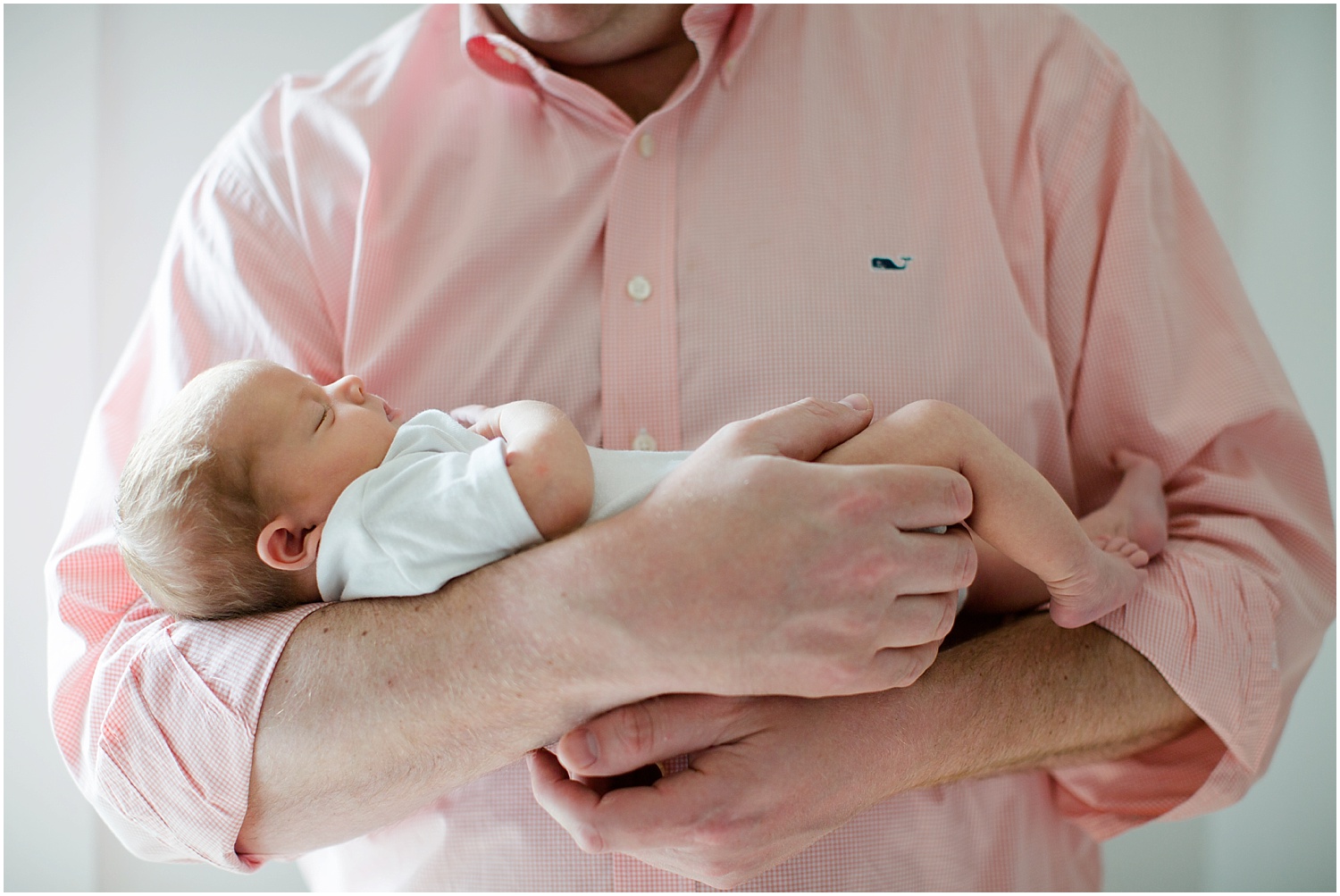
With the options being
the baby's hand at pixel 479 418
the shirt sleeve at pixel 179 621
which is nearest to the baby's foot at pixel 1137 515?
the baby's hand at pixel 479 418

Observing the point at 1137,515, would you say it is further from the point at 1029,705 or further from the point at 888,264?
the point at 888,264

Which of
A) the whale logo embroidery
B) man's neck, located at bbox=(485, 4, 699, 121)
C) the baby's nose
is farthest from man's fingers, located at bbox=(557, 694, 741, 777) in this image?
man's neck, located at bbox=(485, 4, 699, 121)

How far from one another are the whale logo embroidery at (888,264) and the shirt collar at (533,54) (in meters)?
0.38

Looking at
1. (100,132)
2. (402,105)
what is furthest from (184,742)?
(100,132)

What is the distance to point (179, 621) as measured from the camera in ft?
3.84

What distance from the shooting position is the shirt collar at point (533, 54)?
4.70 ft

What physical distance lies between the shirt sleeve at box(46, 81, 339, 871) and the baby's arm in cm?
32

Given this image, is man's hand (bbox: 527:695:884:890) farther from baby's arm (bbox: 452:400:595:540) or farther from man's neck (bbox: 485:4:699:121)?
man's neck (bbox: 485:4:699:121)

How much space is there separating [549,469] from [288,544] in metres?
0.34

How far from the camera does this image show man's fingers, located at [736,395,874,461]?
1075mm

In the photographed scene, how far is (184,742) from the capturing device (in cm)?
107

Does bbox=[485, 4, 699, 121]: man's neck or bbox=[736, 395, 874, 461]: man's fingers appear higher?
bbox=[485, 4, 699, 121]: man's neck

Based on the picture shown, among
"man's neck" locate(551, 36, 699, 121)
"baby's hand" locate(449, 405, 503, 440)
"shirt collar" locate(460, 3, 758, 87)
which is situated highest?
"shirt collar" locate(460, 3, 758, 87)

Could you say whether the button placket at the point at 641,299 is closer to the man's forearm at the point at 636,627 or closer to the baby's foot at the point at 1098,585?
the man's forearm at the point at 636,627
